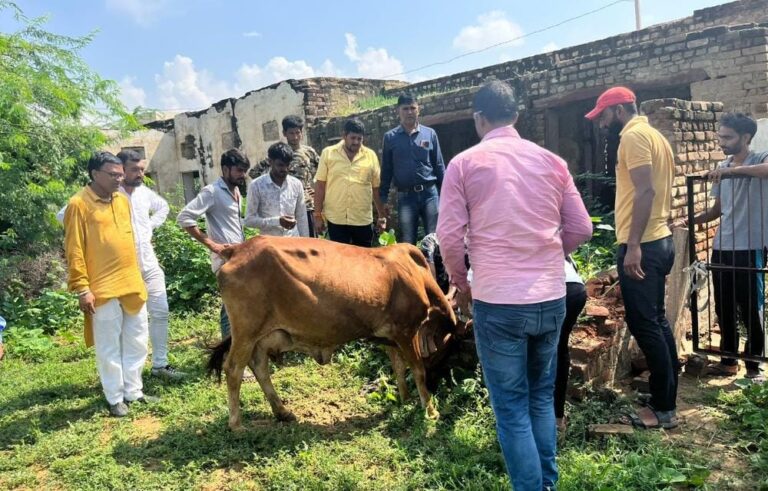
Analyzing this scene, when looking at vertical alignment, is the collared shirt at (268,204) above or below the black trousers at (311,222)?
above

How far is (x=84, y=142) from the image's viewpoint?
31.8 ft

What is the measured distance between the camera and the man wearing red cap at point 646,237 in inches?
129

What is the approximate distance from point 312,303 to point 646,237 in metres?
2.19

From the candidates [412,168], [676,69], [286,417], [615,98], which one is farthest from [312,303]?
[676,69]

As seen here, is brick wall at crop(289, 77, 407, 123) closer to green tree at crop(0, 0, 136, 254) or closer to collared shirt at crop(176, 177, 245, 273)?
green tree at crop(0, 0, 136, 254)

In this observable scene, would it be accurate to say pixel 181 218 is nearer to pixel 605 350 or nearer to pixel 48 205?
pixel 605 350

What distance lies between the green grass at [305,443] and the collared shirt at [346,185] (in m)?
1.45

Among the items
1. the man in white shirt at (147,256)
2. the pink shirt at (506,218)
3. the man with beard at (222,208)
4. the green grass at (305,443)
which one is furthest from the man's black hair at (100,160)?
the pink shirt at (506,218)

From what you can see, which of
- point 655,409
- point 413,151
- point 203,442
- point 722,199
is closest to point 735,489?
point 655,409

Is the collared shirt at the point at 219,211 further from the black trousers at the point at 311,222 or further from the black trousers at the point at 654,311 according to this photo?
the black trousers at the point at 654,311

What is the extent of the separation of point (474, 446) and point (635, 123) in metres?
2.20

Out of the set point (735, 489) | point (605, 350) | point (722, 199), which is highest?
point (722, 199)

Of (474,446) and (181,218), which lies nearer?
(474,446)

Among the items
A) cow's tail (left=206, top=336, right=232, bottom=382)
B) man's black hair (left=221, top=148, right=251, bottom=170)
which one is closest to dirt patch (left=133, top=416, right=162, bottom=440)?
cow's tail (left=206, top=336, right=232, bottom=382)
